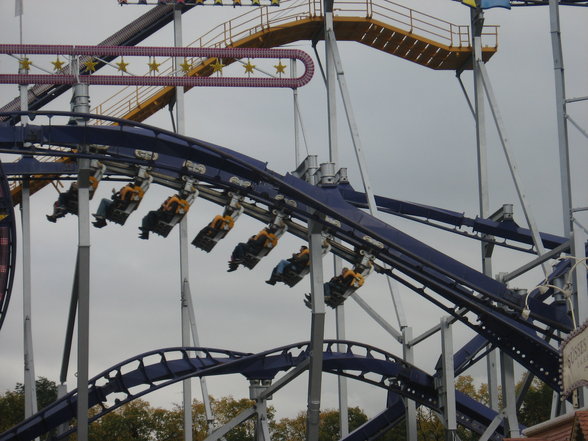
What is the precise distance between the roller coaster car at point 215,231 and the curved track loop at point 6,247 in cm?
364

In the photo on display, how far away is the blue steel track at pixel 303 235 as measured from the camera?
2236 cm

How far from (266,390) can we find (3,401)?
28177 mm

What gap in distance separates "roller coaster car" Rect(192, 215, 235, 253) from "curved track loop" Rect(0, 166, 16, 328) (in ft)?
11.9

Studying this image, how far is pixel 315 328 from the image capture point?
77.5 ft

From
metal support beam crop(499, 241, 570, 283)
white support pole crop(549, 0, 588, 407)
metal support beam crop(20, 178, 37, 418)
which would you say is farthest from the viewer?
metal support beam crop(20, 178, 37, 418)

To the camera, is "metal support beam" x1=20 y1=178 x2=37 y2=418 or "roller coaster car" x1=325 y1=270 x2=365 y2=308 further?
"metal support beam" x1=20 y1=178 x2=37 y2=418

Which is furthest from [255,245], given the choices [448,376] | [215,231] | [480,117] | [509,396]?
[480,117]

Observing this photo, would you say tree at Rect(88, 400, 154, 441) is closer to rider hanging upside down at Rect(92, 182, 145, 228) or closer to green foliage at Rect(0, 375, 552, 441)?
green foliage at Rect(0, 375, 552, 441)

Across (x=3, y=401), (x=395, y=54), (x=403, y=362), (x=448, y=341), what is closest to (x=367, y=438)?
(x=403, y=362)

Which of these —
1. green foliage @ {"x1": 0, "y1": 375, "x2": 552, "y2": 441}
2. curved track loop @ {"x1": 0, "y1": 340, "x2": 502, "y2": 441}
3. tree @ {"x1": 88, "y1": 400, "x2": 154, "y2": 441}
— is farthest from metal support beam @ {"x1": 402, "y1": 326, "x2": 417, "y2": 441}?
tree @ {"x1": 88, "y1": 400, "x2": 154, "y2": 441}

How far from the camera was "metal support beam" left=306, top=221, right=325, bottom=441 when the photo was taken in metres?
23.5

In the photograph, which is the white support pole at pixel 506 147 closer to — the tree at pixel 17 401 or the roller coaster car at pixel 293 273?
the roller coaster car at pixel 293 273

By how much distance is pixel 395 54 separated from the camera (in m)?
33.0

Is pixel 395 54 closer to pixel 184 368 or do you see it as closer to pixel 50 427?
pixel 184 368
